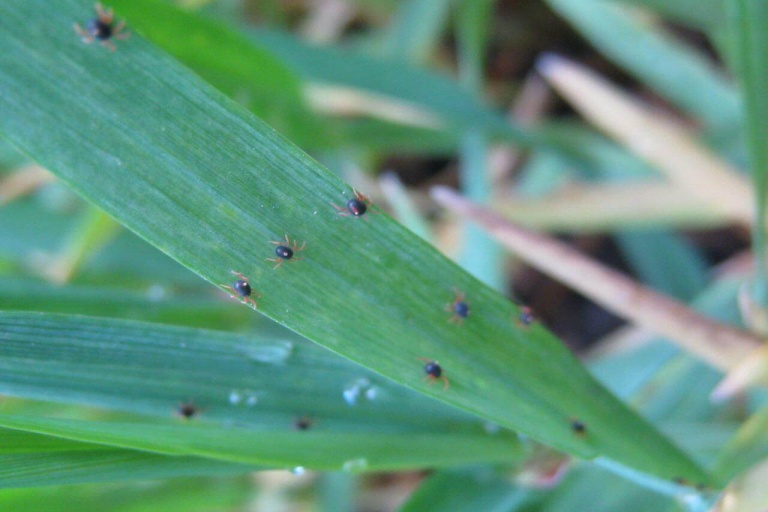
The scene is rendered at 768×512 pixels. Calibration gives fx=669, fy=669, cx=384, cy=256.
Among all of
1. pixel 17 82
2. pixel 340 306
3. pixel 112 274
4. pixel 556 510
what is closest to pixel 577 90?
pixel 556 510

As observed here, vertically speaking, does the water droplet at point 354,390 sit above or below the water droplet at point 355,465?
above

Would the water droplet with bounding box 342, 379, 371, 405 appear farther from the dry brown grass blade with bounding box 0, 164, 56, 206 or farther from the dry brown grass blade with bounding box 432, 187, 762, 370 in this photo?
the dry brown grass blade with bounding box 0, 164, 56, 206

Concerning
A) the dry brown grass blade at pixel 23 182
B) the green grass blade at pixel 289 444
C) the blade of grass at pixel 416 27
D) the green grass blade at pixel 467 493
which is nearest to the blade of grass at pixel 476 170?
the blade of grass at pixel 416 27

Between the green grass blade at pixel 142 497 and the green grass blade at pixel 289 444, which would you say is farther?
the green grass blade at pixel 142 497

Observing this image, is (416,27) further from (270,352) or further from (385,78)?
(270,352)

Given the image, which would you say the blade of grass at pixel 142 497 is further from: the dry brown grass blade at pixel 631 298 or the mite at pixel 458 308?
the dry brown grass blade at pixel 631 298

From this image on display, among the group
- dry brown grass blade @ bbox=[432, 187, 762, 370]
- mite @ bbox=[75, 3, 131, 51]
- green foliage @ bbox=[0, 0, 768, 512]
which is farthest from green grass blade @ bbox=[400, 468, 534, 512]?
mite @ bbox=[75, 3, 131, 51]
